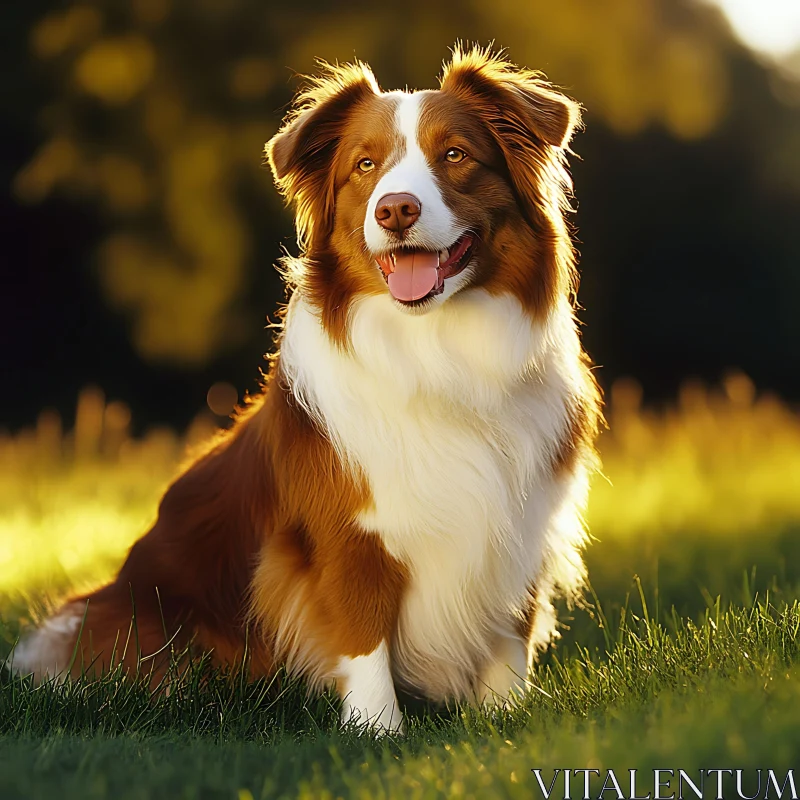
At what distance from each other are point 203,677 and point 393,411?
126 cm

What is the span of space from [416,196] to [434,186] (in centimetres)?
14

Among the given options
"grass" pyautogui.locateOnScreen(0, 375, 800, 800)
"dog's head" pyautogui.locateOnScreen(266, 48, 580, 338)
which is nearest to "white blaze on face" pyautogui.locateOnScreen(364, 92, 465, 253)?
"dog's head" pyautogui.locateOnScreen(266, 48, 580, 338)

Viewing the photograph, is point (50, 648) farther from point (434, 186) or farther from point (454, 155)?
point (454, 155)

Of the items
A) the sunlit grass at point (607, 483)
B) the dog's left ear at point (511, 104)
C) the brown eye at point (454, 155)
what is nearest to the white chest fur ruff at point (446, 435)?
the brown eye at point (454, 155)

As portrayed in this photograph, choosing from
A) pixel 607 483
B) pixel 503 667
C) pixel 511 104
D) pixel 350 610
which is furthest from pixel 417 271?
pixel 607 483

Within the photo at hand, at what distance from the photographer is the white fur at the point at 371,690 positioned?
397 centimetres

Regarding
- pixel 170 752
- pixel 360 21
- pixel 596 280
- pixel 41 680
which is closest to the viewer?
pixel 170 752

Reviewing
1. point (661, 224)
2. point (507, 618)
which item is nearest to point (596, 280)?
point (661, 224)

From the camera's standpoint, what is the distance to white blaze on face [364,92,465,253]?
12.3 ft

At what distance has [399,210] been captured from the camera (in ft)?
12.2

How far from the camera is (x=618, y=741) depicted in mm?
2959

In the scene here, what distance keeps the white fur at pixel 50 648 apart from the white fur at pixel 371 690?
1148 mm

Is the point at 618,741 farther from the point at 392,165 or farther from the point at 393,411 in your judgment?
the point at 392,165

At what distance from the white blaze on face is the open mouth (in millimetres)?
48
